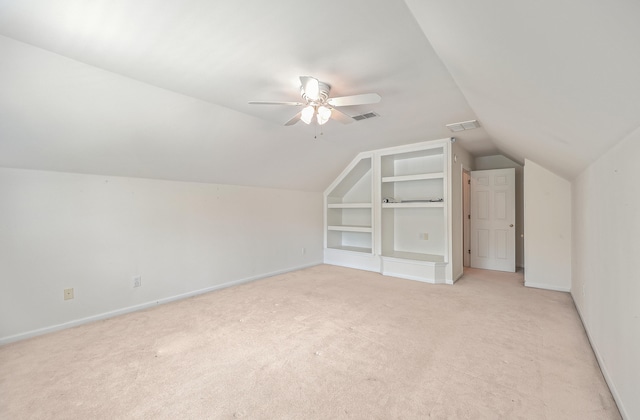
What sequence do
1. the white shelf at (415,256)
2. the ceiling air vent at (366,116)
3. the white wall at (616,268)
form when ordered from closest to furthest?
the white wall at (616,268), the ceiling air vent at (366,116), the white shelf at (415,256)

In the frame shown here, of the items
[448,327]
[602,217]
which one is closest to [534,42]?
[602,217]

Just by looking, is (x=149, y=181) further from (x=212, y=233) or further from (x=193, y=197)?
(x=212, y=233)

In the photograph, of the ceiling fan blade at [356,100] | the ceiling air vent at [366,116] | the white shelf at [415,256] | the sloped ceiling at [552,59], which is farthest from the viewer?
the white shelf at [415,256]

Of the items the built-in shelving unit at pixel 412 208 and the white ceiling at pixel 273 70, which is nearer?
the white ceiling at pixel 273 70

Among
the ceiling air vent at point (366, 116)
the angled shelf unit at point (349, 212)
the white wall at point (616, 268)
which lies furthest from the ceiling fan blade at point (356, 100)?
the angled shelf unit at point (349, 212)

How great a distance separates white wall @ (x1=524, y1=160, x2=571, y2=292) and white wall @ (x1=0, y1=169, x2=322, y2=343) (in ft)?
13.9

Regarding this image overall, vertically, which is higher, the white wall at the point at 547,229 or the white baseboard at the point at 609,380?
the white wall at the point at 547,229

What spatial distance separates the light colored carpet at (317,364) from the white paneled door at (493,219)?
175cm

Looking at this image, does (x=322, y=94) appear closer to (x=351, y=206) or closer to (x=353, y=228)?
(x=351, y=206)

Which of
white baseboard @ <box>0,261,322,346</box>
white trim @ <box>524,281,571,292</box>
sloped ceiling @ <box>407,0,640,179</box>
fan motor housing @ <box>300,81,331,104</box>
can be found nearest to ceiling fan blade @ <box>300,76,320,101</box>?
fan motor housing @ <box>300,81,331,104</box>

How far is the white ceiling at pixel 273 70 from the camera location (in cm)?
104

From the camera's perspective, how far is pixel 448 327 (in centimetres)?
270

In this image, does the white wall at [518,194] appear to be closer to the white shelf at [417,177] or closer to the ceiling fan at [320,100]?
the white shelf at [417,177]

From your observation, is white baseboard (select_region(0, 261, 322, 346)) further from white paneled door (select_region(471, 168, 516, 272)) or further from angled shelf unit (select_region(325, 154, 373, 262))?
white paneled door (select_region(471, 168, 516, 272))
